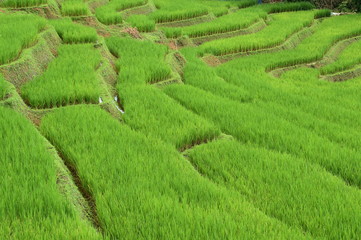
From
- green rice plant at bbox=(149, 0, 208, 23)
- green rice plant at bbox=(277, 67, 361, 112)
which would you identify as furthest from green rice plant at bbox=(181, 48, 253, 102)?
green rice plant at bbox=(149, 0, 208, 23)

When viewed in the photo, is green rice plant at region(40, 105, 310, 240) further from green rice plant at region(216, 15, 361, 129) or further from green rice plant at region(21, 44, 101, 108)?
green rice plant at region(216, 15, 361, 129)

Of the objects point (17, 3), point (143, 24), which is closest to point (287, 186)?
point (17, 3)


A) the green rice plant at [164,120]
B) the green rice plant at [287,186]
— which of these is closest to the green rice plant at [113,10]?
the green rice plant at [164,120]

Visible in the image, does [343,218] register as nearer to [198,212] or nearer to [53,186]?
[198,212]

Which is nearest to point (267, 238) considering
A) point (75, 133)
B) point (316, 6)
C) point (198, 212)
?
point (198, 212)

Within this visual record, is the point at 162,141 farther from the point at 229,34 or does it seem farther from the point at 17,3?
the point at 229,34

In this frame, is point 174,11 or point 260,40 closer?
point 260,40
